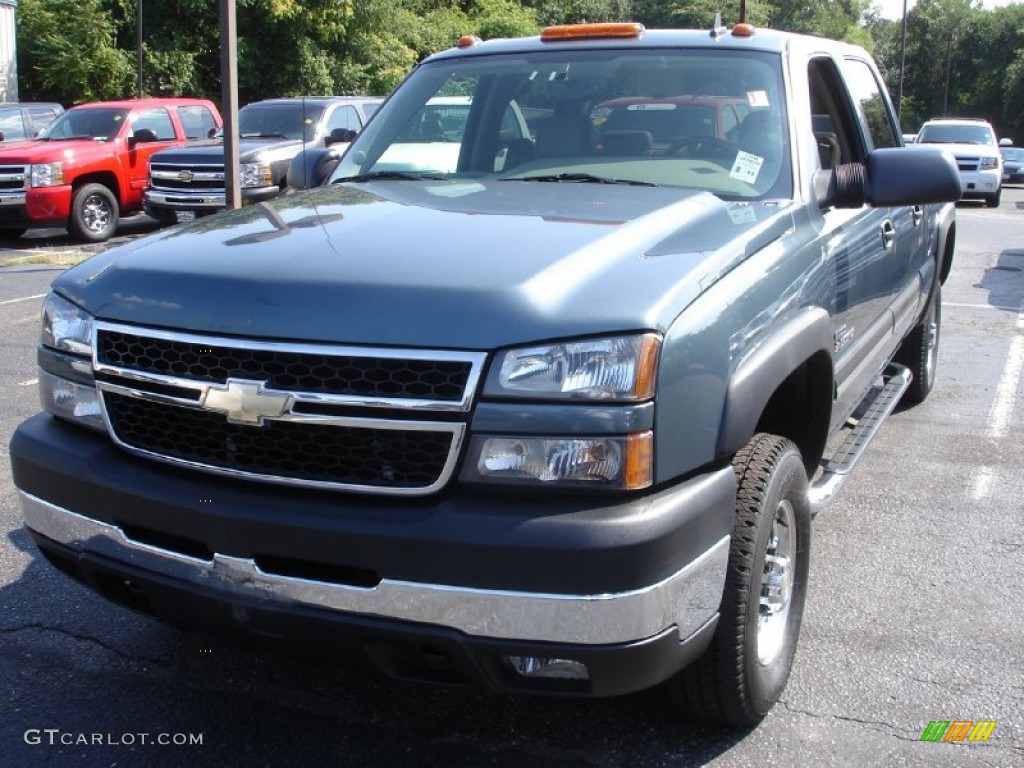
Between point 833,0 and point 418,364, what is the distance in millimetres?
68051

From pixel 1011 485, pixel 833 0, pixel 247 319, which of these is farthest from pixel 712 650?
pixel 833 0

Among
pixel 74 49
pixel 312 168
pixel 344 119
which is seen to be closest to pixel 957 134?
pixel 344 119

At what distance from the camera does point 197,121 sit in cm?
1623

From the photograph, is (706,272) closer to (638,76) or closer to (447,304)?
(447,304)

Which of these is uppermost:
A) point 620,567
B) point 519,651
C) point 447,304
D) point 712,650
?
point 447,304

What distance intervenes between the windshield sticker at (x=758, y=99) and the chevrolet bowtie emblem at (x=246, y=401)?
6.74ft

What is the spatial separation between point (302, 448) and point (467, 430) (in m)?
0.40

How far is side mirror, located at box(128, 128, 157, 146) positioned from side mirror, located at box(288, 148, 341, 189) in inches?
445

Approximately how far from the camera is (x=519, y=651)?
2.32 meters

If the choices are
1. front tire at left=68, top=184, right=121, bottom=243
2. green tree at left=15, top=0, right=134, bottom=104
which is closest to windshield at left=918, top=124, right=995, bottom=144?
front tire at left=68, top=184, right=121, bottom=243

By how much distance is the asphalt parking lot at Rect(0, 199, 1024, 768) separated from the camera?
9.50 ft

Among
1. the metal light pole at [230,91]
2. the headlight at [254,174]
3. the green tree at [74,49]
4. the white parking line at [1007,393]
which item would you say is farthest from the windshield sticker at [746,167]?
the green tree at [74,49]

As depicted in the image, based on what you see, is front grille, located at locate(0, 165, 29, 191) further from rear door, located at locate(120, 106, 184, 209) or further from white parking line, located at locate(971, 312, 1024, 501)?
white parking line, located at locate(971, 312, 1024, 501)

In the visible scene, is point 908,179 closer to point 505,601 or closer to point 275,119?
point 505,601
